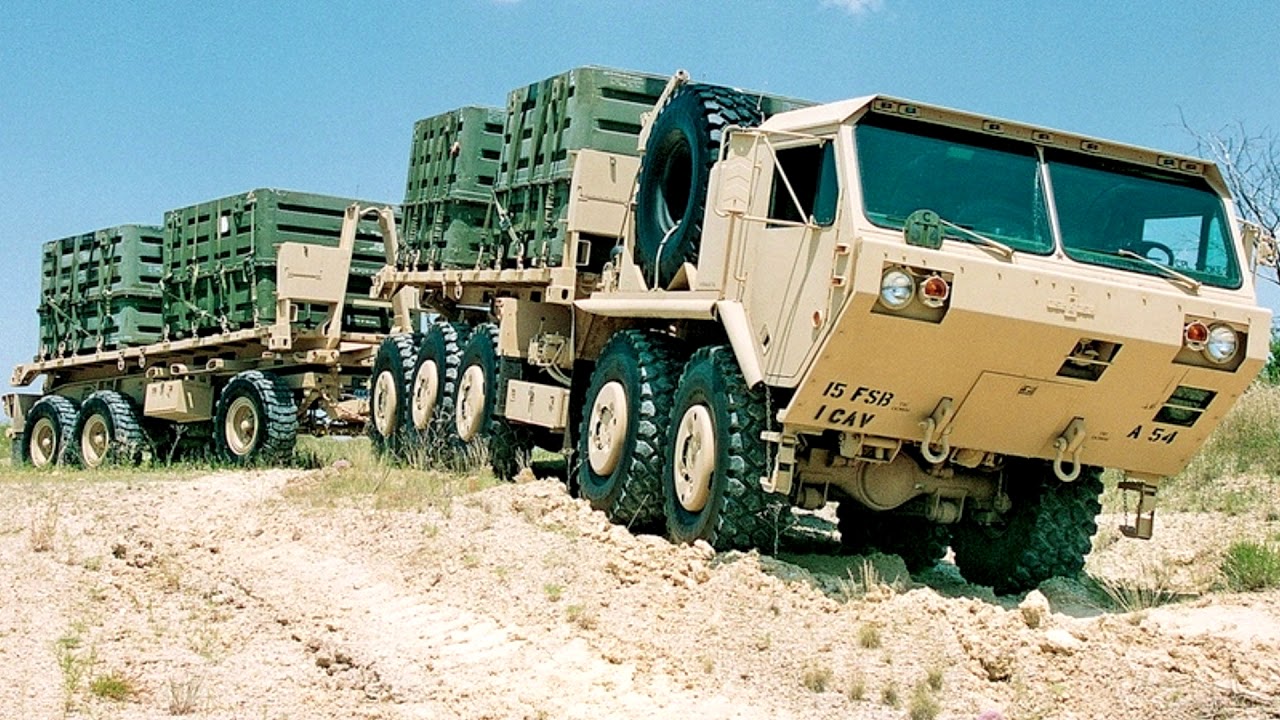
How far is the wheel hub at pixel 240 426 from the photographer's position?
62.2 feet

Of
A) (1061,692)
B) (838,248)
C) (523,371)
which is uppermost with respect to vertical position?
(838,248)

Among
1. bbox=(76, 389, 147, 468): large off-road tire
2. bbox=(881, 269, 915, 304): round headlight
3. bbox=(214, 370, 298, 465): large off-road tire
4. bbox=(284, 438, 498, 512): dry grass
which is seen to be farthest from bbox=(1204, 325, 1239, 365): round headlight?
bbox=(76, 389, 147, 468): large off-road tire

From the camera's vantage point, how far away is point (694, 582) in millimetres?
10172

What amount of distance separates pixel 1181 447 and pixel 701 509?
2955 millimetres

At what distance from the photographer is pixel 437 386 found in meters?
16.0

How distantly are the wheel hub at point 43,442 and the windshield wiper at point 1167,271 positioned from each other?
16.3m

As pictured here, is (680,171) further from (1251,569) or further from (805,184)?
(1251,569)

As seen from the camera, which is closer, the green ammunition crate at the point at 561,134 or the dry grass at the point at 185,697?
the dry grass at the point at 185,697

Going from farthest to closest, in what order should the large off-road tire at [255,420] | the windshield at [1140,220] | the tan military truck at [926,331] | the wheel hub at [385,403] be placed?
1. the large off-road tire at [255,420]
2. the wheel hub at [385,403]
3. the windshield at [1140,220]
4. the tan military truck at [926,331]

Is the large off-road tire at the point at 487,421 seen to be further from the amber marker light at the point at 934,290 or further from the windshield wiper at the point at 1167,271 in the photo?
the windshield wiper at the point at 1167,271

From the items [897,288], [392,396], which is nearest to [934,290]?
[897,288]

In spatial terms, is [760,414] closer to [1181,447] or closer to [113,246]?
[1181,447]

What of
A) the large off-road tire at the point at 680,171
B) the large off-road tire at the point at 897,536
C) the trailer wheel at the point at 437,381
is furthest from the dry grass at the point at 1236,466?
the trailer wheel at the point at 437,381

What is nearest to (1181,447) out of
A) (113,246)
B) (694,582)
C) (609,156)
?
(694,582)
